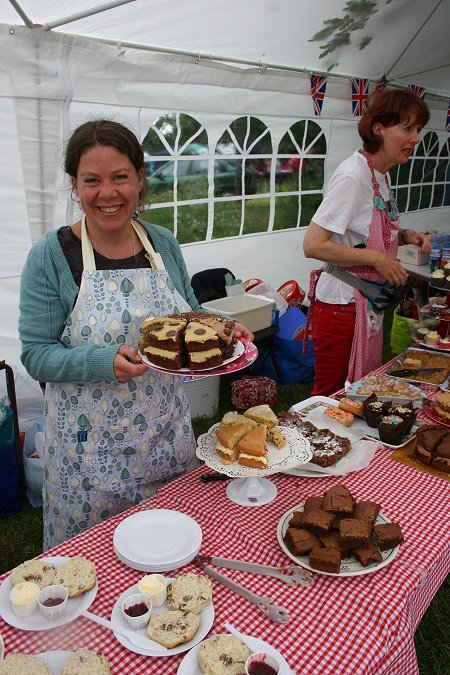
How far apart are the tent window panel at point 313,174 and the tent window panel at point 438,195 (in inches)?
137

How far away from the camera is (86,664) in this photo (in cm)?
125

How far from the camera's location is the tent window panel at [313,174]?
248 inches

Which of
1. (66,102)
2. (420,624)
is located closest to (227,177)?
(66,102)

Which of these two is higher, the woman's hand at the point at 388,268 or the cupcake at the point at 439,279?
the woman's hand at the point at 388,268

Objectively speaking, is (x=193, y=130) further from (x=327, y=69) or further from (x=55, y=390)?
(x=55, y=390)

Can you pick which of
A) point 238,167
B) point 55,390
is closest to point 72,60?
point 238,167

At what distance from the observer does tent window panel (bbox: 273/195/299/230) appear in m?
6.13

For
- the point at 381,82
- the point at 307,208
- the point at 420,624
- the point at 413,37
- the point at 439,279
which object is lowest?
the point at 420,624

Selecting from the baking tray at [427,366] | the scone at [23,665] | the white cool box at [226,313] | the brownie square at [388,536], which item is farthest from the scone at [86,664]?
the white cool box at [226,313]

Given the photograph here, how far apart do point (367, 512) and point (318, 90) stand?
16.3 ft

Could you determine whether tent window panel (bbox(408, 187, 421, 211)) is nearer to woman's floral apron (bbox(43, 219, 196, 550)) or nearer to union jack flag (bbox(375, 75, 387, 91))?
union jack flag (bbox(375, 75, 387, 91))

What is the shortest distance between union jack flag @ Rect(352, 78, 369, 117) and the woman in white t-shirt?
128 inches

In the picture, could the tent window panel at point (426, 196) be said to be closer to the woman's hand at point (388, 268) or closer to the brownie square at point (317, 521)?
the woman's hand at point (388, 268)

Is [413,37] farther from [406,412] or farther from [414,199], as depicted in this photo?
[406,412]
